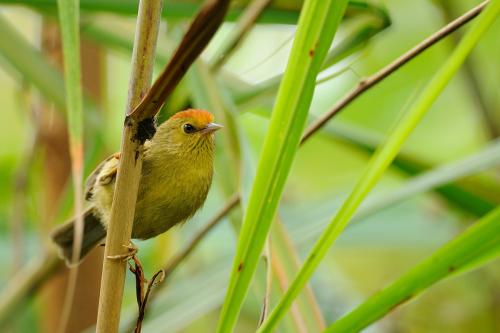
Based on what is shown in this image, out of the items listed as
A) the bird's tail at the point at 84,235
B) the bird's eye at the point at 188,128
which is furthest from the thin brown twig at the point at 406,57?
the bird's tail at the point at 84,235

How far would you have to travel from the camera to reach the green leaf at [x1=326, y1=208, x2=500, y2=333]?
1.24 metres

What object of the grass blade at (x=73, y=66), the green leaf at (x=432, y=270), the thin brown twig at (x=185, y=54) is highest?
the grass blade at (x=73, y=66)

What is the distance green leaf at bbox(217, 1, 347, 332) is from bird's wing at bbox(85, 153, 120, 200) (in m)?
0.99

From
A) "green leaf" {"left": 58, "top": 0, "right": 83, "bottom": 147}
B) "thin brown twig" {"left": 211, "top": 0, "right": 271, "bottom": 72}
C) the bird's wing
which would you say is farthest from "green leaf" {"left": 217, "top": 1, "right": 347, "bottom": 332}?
the bird's wing

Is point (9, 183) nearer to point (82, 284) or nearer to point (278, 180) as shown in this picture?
point (82, 284)

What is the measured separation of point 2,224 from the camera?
14.0 feet

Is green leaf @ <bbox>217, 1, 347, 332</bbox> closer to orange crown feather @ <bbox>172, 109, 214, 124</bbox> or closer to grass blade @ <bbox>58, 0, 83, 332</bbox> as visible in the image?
grass blade @ <bbox>58, 0, 83, 332</bbox>

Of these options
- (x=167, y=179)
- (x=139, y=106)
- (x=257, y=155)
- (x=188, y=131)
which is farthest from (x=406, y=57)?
(x=257, y=155)

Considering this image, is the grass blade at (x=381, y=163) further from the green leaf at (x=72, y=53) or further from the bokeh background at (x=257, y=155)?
the green leaf at (x=72, y=53)

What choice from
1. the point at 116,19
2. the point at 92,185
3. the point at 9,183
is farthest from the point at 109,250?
the point at 9,183

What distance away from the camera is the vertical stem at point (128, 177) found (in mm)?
1248

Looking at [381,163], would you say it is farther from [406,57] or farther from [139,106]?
[139,106]

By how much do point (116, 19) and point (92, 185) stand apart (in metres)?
0.61

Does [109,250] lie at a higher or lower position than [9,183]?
lower
